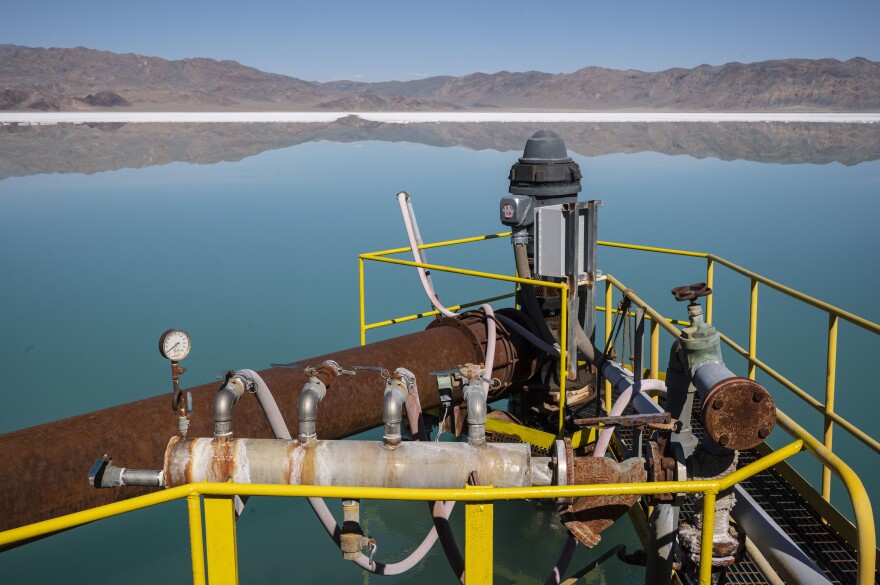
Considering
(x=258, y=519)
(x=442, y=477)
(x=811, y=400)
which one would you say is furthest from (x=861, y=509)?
(x=258, y=519)

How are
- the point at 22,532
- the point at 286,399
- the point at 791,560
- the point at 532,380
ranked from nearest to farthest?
1. the point at 22,532
2. the point at 791,560
3. the point at 286,399
4. the point at 532,380

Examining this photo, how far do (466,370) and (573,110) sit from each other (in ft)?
390

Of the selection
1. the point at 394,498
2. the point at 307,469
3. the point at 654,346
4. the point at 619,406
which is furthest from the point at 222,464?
the point at 654,346

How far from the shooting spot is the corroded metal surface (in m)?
3.47

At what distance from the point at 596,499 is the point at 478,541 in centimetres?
89

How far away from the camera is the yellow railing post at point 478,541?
2.86 meters

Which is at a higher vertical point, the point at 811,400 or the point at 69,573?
the point at 811,400

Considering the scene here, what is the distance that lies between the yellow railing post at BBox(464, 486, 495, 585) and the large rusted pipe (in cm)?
210

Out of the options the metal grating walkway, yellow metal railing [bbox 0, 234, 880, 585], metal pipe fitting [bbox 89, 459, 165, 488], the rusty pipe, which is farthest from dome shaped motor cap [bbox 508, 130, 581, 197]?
metal pipe fitting [bbox 89, 459, 165, 488]

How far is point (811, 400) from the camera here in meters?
4.99

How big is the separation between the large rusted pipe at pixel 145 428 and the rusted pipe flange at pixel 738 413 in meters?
2.67

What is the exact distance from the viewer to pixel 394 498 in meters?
2.75

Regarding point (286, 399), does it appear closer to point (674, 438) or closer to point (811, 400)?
point (674, 438)

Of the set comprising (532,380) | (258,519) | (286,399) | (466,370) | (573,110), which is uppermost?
(573,110)
